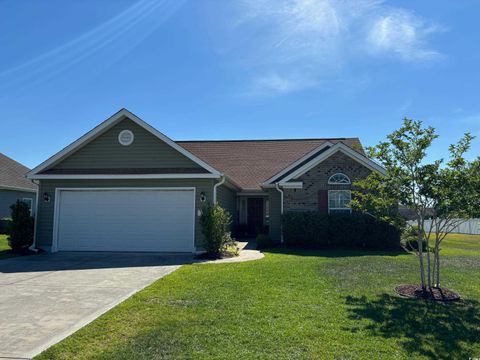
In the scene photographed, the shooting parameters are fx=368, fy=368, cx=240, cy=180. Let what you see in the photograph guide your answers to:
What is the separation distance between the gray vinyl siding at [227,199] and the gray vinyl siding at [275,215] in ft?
7.39

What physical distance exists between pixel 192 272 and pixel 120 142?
302 inches

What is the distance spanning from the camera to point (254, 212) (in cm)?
2209

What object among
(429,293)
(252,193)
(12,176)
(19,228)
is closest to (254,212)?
(252,193)

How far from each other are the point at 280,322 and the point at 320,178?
38.5 feet

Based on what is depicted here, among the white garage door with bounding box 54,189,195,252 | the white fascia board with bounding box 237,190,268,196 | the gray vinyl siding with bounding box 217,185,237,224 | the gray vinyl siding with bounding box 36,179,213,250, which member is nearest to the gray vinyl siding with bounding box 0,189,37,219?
the gray vinyl siding with bounding box 36,179,213,250

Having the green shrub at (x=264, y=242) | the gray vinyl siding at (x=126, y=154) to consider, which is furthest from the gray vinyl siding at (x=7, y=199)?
the green shrub at (x=264, y=242)

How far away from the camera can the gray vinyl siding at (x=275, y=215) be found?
57.1ft

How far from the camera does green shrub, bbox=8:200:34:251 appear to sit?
14547 millimetres

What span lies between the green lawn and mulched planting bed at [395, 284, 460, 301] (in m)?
0.22

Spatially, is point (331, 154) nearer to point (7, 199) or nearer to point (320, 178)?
point (320, 178)

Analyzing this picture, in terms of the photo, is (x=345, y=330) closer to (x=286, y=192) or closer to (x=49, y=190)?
(x=286, y=192)

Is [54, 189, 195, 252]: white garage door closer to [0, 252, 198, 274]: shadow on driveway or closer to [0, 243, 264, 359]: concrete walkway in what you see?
[0, 252, 198, 274]: shadow on driveway

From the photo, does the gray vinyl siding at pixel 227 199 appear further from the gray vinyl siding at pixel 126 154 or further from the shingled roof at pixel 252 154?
the gray vinyl siding at pixel 126 154

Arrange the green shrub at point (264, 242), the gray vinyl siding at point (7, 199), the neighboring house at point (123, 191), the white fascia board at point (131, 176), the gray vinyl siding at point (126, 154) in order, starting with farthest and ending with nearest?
the gray vinyl siding at point (7, 199) → the green shrub at point (264, 242) → the gray vinyl siding at point (126, 154) → the neighboring house at point (123, 191) → the white fascia board at point (131, 176)
